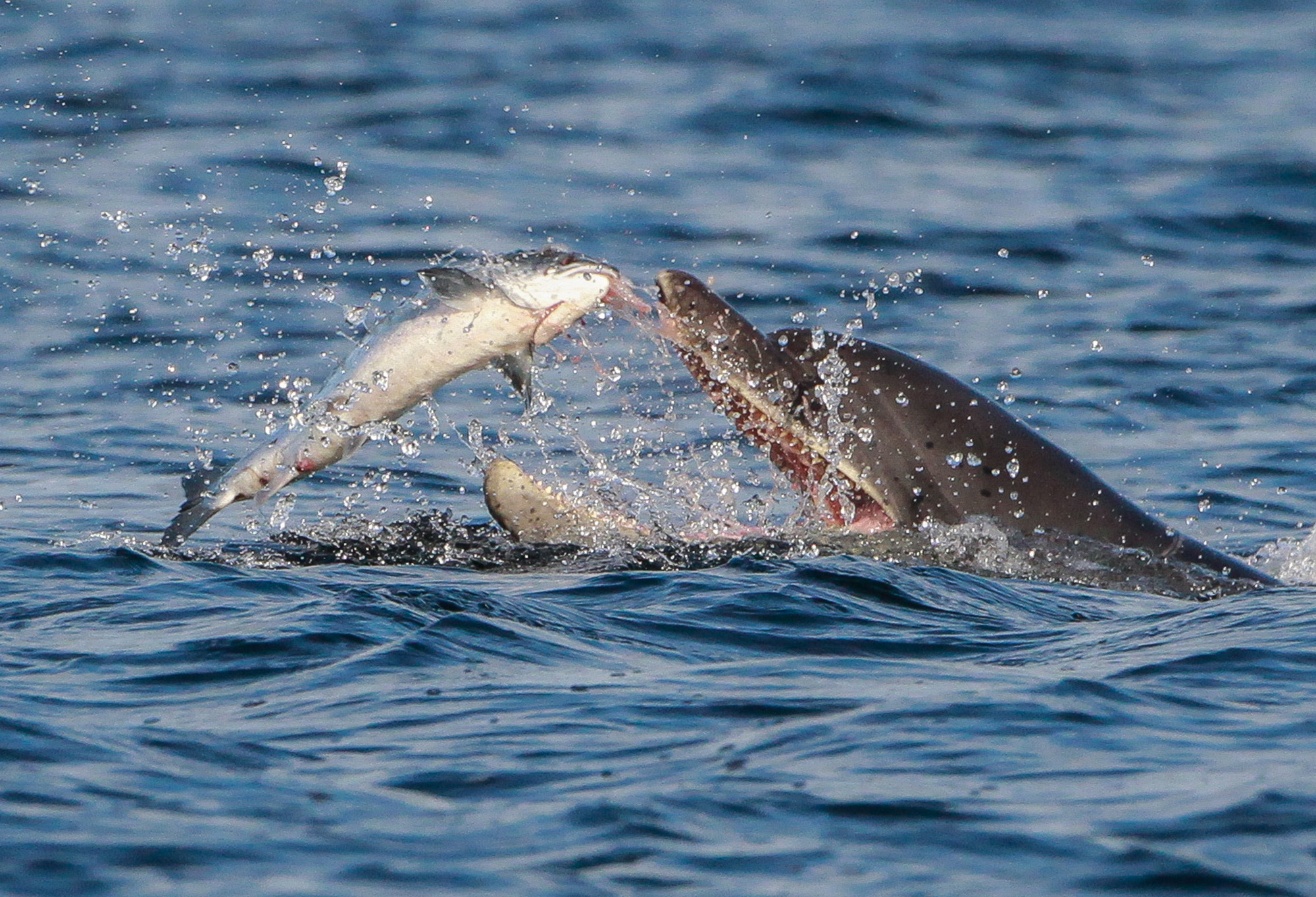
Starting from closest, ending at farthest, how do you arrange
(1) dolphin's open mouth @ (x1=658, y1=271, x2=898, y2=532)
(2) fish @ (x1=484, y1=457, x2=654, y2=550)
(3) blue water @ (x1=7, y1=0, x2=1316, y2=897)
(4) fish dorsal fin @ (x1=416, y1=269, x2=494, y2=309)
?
1. (3) blue water @ (x1=7, y1=0, x2=1316, y2=897)
2. (4) fish dorsal fin @ (x1=416, y1=269, x2=494, y2=309)
3. (1) dolphin's open mouth @ (x1=658, y1=271, x2=898, y2=532)
4. (2) fish @ (x1=484, y1=457, x2=654, y2=550)

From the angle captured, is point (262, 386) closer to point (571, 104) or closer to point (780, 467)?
point (780, 467)

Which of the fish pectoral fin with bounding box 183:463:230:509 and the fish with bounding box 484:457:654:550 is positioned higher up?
the fish pectoral fin with bounding box 183:463:230:509

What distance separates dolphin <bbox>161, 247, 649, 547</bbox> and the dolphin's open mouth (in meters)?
0.26

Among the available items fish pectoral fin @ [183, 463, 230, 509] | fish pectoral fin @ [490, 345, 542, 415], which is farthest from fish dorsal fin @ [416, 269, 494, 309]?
fish pectoral fin @ [183, 463, 230, 509]

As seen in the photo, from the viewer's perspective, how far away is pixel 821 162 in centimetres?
2108

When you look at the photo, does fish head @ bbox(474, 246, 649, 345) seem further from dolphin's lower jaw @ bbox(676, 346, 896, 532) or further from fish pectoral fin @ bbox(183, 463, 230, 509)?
fish pectoral fin @ bbox(183, 463, 230, 509)

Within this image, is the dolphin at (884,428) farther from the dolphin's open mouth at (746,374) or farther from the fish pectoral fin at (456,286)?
the fish pectoral fin at (456,286)

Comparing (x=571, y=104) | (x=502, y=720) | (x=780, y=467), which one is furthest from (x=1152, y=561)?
(x=571, y=104)

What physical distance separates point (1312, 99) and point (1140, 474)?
12966mm

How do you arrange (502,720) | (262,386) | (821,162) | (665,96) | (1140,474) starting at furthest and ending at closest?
(665,96) < (821,162) < (262,386) < (1140,474) < (502,720)

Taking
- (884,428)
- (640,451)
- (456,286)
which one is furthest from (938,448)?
(640,451)

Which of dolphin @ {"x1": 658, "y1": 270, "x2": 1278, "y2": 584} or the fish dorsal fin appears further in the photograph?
dolphin @ {"x1": 658, "y1": 270, "x2": 1278, "y2": 584}

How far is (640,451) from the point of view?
39.2 ft

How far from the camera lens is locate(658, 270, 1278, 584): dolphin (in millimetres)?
8289
